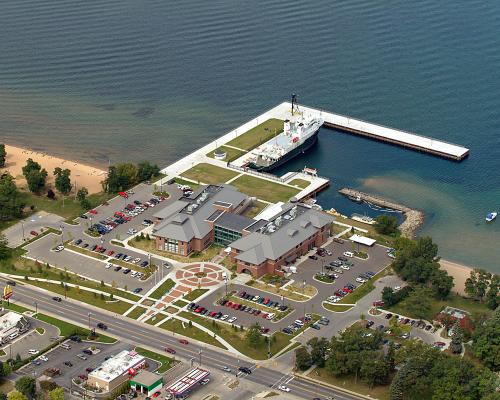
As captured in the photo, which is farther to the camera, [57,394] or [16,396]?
[57,394]

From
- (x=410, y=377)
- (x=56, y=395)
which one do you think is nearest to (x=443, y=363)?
(x=410, y=377)

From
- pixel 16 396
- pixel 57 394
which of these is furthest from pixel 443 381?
pixel 16 396

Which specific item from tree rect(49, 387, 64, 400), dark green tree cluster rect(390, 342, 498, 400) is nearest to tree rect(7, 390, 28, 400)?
tree rect(49, 387, 64, 400)

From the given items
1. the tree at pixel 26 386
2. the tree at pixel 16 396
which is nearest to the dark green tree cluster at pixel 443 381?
the tree at pixel 26 386

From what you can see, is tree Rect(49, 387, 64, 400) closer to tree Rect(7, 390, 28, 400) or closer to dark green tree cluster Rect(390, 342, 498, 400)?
tree Rect(7, 390, 28, 400)

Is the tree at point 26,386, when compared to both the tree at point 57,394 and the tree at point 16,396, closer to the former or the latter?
the tree at point 16,396

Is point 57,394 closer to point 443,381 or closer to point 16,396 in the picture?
point 16,396

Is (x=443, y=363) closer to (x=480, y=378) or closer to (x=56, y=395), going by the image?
(x=480, y=378)

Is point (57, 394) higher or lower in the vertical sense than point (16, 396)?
lower
